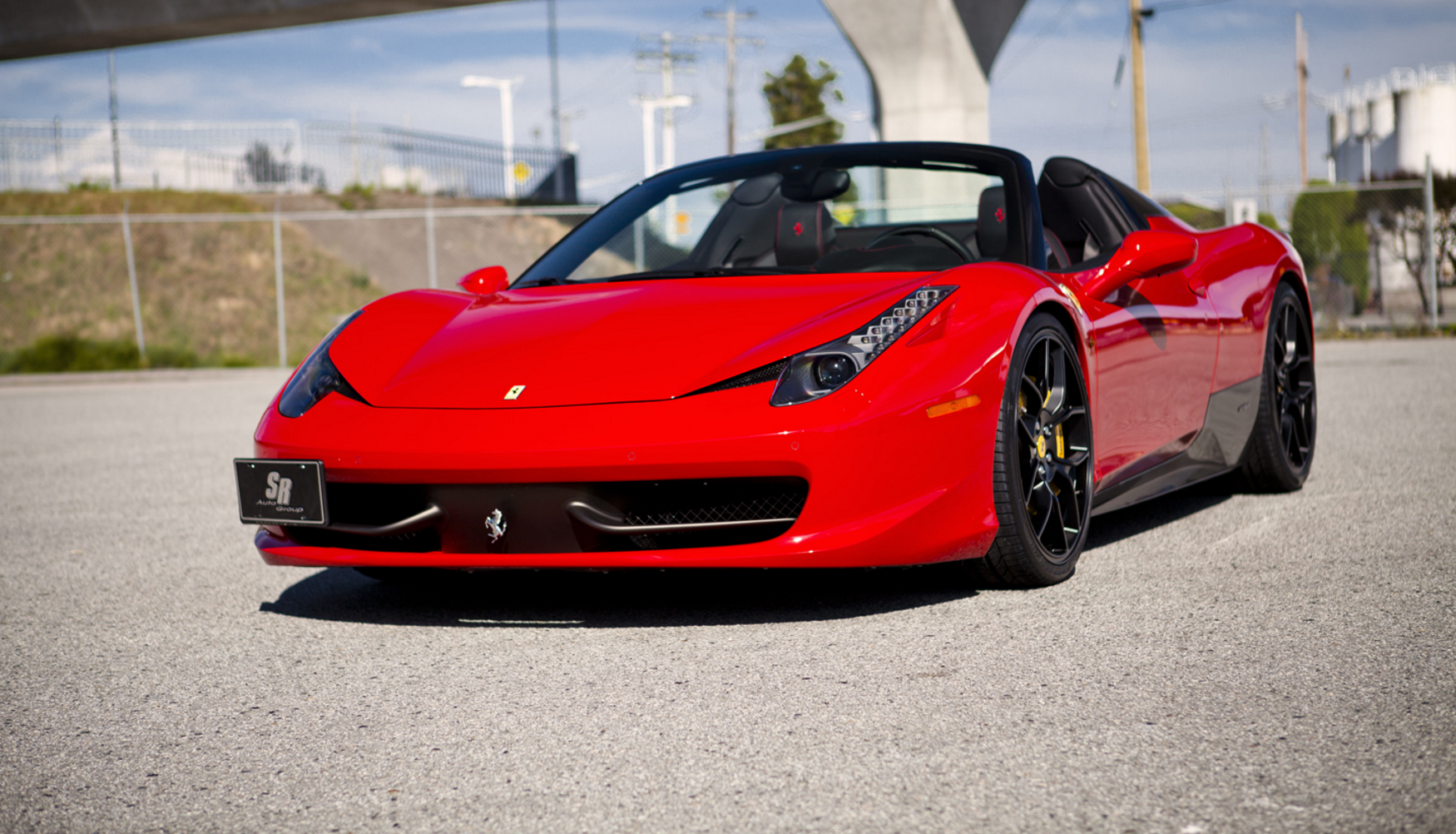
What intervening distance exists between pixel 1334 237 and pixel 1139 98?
452 centimetres

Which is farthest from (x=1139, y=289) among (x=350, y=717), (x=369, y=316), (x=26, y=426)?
(x=26, y=426)

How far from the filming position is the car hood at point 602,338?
321cm

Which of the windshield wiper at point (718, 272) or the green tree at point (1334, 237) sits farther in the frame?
the green tree at point (1334, 237)

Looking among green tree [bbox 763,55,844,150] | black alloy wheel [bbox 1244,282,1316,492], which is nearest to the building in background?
green tree [bbox 763,55,844,150]

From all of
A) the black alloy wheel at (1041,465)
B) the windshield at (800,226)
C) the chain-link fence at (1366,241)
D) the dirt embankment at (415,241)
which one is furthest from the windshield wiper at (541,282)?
the dirt embankment at (415,241)

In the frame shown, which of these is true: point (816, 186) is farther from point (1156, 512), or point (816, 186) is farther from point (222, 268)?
point (222, 268)

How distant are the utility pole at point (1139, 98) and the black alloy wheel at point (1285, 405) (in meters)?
18.3

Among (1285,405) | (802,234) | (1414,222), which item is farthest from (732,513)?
(1414,222)

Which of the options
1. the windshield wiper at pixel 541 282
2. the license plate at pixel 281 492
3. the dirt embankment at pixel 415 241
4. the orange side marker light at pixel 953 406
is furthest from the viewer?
the dirt embankment at pixel 415 241

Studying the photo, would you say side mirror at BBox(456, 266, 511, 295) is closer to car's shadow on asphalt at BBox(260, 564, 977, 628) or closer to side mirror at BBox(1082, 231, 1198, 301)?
car's shadow on asphalt at BBox(260, 564, 977, 628)

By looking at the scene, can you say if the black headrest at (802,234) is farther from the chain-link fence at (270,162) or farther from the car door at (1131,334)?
the chain-link fence at (270,162)

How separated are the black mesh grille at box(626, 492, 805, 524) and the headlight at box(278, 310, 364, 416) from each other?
872 millimetres

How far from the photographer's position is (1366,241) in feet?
73.4

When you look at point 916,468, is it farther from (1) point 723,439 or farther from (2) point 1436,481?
(2) point 1436,481
